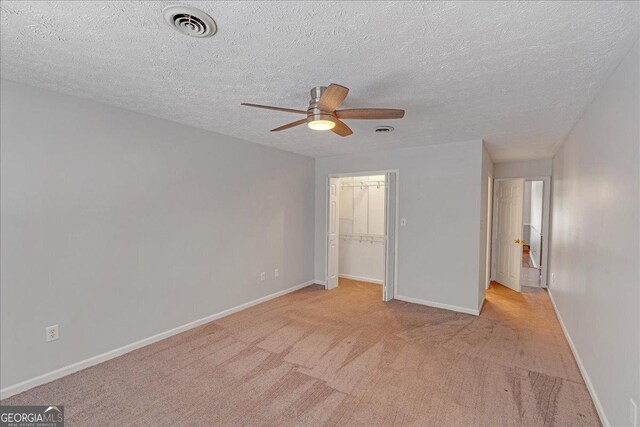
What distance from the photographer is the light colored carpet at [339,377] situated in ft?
6.74

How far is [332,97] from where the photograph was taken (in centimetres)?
200

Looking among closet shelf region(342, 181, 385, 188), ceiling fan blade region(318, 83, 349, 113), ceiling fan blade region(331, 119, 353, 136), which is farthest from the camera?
closet shelf region(342, 181, 385, 188)

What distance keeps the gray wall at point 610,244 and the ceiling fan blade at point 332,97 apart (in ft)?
5.12

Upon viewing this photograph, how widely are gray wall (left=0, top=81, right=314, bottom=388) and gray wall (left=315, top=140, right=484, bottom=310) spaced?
87.0 inches

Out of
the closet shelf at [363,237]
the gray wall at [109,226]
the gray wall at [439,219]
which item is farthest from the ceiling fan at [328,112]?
the closet shelf at [363,237]

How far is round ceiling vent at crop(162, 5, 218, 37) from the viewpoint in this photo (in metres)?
1.38

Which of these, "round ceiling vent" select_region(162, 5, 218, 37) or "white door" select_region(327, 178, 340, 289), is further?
"white door" select_region(327, 178, 340, 289)

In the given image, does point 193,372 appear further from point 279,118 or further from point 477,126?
point 477,126

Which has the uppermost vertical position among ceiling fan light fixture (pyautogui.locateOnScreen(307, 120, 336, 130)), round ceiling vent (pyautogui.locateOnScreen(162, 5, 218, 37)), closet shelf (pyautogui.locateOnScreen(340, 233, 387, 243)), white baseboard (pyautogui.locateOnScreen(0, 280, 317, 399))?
round ceiling vent (pyautogui.locateOnScreen(162, 5, 218, 37))

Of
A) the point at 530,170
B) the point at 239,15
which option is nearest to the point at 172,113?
the point at 239,15

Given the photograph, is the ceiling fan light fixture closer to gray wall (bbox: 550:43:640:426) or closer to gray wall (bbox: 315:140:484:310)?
gray wall (bbox: 550:43:640:426)

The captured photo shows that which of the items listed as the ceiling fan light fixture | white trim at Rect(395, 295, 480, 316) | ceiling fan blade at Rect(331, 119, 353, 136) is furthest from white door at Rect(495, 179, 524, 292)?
the ceiling fan light fixture

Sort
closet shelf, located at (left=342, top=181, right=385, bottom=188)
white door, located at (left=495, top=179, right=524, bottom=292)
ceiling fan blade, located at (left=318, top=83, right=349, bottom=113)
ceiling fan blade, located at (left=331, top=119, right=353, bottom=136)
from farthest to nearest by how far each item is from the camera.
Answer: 1. closet shelf, located at (left=342, top=181, right=385, bottom=188)
2. white door, located at (left=495, top=179, right=524, bottom=292)
3. ceiling fan blade, located at (left=331, top=119, right=353, bottom=136)
4. ceiling fan blade, located at (left=318, top=83, right=349, bottom=113)

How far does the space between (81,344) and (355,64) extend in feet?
10.4
